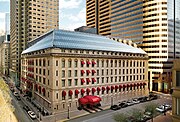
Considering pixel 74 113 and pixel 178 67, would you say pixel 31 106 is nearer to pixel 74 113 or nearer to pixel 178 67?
pixel 74 113

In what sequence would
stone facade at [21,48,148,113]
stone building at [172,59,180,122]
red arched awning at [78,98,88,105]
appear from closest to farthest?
stone building at [172,59,180,122], stone facade at [21,48,148,113], red arched awning at [78,98,88,105]

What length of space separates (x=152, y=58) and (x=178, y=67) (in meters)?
81.4

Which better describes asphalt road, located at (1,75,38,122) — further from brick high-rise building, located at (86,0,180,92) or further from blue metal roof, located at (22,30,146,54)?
brick high-rise building, located at (86,0,180,92)

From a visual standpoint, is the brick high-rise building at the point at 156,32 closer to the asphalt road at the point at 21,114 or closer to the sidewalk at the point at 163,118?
the sidewalk at the point at 163,118

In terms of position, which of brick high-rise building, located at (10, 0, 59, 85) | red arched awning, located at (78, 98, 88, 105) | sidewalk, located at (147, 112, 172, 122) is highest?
brick high-rise building, located at (10, 0, 59, 85)

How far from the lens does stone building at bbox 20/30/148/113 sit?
55456 millimetres

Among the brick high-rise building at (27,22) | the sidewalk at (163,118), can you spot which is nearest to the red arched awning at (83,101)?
the sidewalk at (163,118)

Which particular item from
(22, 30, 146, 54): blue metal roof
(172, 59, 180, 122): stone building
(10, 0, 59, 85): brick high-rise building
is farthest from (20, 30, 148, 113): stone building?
(10, 0, 59, 85): brick high-rise building

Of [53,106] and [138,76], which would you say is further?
[138,76]

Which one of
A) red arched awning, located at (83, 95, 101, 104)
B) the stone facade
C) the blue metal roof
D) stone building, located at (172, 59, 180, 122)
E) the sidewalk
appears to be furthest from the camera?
the blue metal roof

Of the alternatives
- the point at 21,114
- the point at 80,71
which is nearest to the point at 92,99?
the point at 80,71

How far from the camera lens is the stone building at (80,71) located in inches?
2183

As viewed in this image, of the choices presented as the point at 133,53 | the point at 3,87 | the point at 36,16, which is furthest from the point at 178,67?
the point at 36,16

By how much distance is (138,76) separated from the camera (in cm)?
8069
